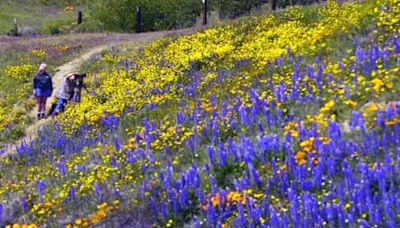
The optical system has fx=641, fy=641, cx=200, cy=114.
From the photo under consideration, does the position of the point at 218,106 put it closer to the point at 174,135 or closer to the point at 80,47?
the point at 174,135

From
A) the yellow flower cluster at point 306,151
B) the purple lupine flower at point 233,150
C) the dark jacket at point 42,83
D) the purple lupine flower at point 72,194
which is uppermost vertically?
the yellow flower cluster at point 306,151

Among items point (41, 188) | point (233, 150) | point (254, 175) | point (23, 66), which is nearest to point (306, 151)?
point (254, 175)

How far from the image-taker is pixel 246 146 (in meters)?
8.62

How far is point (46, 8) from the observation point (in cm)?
7094

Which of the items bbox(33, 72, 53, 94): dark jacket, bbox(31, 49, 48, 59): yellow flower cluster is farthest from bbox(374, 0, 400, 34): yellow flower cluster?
bbox(31, 49, 48, 59): yellow flower cluster

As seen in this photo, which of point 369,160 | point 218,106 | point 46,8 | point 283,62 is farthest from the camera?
point 46,8

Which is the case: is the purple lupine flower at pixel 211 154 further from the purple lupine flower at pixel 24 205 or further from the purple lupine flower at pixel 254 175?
the purple lupine flower at pixel 24 205

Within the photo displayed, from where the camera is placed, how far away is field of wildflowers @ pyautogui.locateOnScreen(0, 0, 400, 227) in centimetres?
694

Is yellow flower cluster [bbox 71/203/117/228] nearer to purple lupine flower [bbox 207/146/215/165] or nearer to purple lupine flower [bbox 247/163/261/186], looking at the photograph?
purple lupine flower [bbox 207/146/215/165]

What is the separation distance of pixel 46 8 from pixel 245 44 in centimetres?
5734

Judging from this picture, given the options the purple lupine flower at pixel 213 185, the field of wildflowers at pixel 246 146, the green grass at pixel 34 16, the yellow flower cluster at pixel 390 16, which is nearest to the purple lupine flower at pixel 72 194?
the field of wildflowers at pixel 246 146

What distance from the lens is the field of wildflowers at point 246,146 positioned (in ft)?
22.8

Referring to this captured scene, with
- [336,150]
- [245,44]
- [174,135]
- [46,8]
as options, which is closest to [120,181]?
[174,135]

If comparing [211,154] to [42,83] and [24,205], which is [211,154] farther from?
[42,83]
